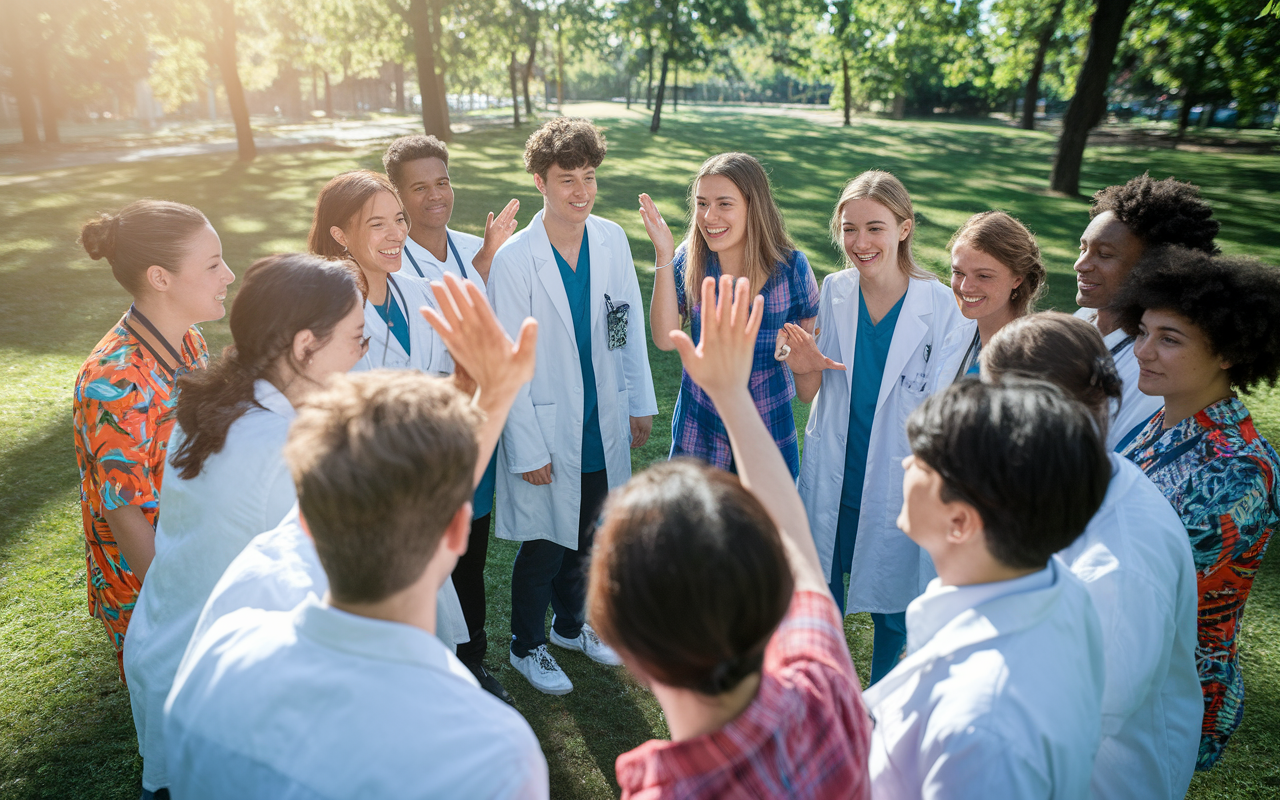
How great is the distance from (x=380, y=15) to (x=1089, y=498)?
27631 mm

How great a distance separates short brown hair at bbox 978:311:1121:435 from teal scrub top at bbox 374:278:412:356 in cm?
232

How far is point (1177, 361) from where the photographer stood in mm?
2375

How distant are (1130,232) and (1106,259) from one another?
146 millimetres

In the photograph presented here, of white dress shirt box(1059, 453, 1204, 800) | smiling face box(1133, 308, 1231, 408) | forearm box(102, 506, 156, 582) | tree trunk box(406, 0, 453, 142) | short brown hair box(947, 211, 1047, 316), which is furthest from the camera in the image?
tree trunk box(406, 0, 453, 142)

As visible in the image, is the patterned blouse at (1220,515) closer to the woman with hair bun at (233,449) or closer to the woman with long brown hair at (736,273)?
the woman with long brown hair at (736,273)

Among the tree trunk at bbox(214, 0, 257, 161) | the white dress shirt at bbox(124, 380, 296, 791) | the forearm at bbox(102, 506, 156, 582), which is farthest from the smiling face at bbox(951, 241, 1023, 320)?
the tree trunk at bbox(214, 0, 257, 161)

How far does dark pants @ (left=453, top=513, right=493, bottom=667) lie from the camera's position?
3328 millimetres

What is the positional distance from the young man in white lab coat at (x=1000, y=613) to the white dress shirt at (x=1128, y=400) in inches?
60.0

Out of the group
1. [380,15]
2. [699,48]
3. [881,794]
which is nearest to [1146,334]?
[881,794]

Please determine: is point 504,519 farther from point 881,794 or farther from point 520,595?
point 881,794

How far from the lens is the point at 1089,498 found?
1395 mm

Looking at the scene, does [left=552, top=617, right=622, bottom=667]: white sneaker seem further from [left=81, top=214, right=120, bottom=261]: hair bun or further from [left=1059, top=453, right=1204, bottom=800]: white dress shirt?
[left=81, top=214, right=120, bottom=261]: hair bun

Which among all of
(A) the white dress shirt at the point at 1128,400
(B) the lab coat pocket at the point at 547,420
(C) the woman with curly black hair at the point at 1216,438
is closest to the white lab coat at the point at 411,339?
(B) the lab coat pocket at the point at 547,420

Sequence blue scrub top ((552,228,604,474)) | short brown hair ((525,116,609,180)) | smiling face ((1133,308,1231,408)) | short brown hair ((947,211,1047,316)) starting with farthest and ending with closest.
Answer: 1. blue scrub top ((552,228,604,474))
2. short brown hair ((525,116,609,180))
3. short brown hair ((947,211,1047,316))
4. smiling face ((1133,308,1231,408))
